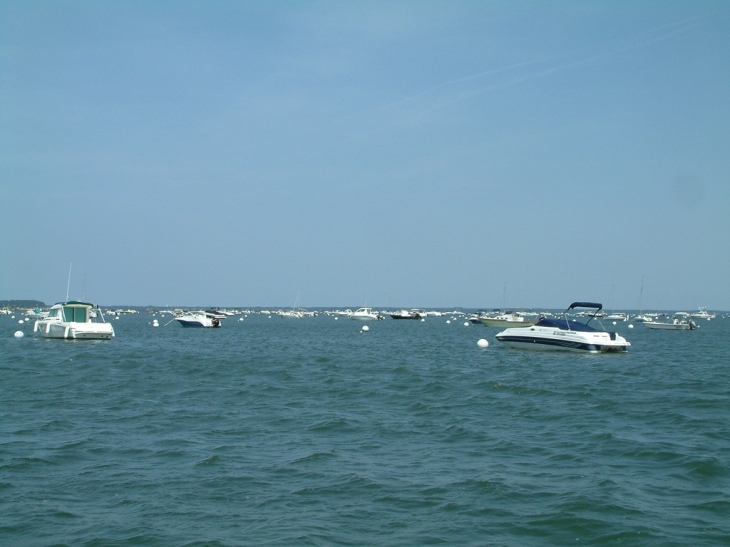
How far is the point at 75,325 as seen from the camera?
53562 mm

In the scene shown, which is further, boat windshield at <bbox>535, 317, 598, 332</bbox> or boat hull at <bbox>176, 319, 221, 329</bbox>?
boat hull at <bbox>176, 319, 221, 329</bbox>

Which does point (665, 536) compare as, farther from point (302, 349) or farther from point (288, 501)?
point (302, 349)

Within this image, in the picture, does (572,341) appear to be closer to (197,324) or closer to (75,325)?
(75,325)

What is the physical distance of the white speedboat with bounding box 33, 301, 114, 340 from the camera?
5377 centimetres

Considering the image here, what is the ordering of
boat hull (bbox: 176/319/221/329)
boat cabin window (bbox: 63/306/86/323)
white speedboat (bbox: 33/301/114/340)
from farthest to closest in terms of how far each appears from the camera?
boat hull (bbox: 176/319/221/329) < boat cabin window (bbox: 63/306/86/323) < white speedboat (bbox: 33/301/114/340)

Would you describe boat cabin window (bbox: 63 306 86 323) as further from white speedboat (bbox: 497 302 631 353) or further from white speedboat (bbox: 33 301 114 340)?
white speedboat (bbox: 497 302 631 353)

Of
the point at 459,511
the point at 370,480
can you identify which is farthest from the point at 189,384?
the point at 459,511

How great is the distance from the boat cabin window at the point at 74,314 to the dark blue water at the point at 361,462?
24.6 meters

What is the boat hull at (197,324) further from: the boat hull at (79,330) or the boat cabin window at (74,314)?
the boat cabin window at (74,314)

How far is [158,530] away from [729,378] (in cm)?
3155

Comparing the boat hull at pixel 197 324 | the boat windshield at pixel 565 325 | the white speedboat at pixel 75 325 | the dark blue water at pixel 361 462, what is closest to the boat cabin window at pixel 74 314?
the white speedboat at pixel 75 325

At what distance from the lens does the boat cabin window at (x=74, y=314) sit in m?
55.3

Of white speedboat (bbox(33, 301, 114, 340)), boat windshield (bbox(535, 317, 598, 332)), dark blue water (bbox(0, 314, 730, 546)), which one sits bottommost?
dark blue water (bbox(0, 314, 730, 546))

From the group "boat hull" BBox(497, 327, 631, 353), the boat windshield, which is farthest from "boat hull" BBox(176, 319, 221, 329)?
the boat windshield
